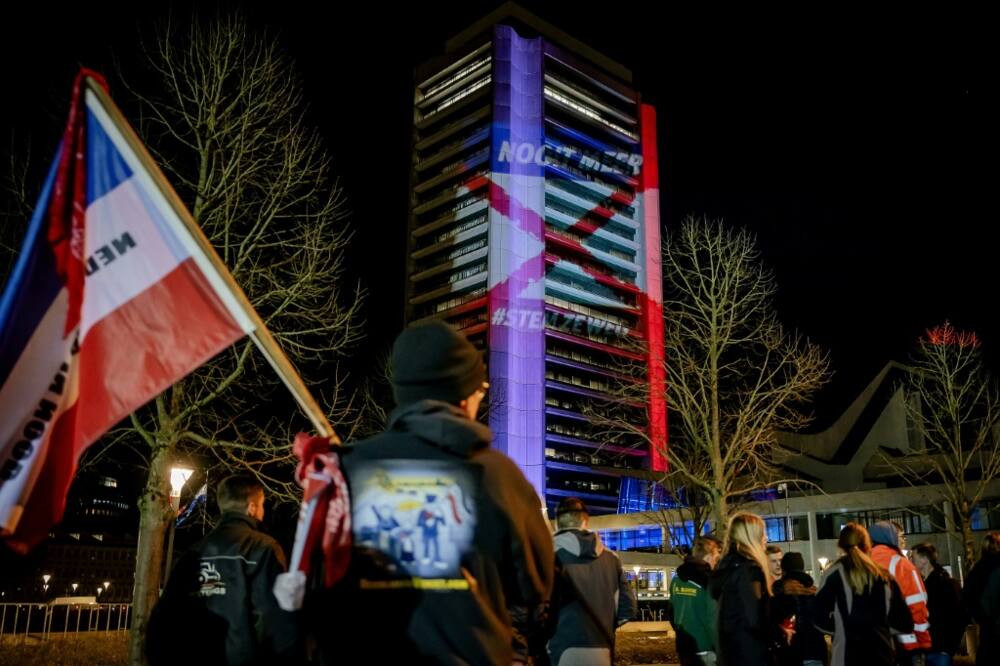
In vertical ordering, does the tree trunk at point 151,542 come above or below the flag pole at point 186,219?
below

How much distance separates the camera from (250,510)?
6133 mm

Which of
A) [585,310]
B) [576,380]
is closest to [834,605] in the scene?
[576,380]

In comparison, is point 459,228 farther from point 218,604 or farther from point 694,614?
point 218,604

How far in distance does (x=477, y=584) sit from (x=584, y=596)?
4923mm

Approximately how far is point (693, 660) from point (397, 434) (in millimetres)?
6998

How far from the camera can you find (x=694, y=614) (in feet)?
27.7

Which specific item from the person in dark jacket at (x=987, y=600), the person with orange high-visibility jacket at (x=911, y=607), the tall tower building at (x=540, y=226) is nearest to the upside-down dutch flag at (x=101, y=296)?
the person with orange high-visibility jacket at (x=911, y=607)

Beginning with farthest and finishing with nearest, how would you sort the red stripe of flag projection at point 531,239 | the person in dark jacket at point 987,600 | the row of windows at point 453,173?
1. the row of windows at point 453,173
2. the red stripe of flag projection at point 531,239
3. the person in dark jacket at point 987,600

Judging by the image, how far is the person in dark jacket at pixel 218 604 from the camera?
5594mm

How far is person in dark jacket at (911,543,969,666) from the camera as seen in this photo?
9375 millimetres

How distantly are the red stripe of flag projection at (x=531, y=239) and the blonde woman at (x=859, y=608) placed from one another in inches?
3083

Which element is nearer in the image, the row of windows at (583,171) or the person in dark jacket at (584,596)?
the person in dark jacket at (584,596)

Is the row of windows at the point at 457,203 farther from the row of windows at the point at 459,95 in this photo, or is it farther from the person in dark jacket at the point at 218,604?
the person in dark jacket at the point at 218,604

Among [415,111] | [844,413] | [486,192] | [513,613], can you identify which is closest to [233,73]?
[513,613]
